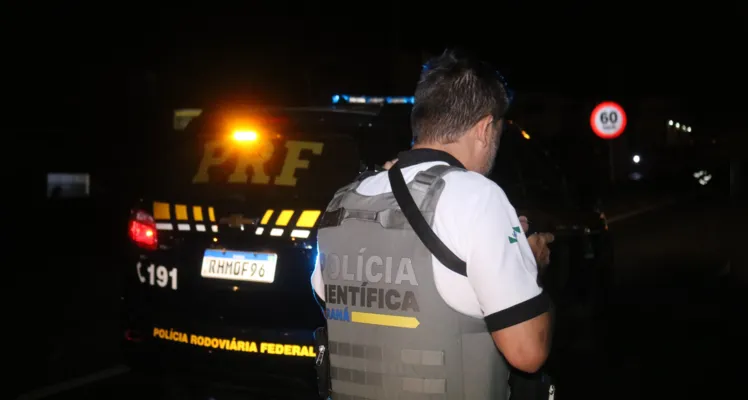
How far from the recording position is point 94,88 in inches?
736

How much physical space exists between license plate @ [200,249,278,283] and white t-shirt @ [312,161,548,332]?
7.91 ft

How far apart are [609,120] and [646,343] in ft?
40.1

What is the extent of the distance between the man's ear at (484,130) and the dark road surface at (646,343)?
11.8 ft

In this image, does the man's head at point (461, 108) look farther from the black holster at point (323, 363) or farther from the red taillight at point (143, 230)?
the red taillight at point (143, 230)

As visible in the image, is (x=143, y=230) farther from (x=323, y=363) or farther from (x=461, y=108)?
(x=461, y=108)

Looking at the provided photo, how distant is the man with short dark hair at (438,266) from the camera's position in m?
2.01

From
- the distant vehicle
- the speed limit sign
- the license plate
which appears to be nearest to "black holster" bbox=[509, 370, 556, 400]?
the distant vehicle

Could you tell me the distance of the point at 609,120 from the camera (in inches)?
736

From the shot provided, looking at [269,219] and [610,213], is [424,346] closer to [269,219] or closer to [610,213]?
[269,219]

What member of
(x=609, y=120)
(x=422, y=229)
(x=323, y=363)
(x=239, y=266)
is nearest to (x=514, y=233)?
(x=422, y=229)

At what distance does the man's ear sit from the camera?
2.25 metres

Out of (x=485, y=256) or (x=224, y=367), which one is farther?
(x=224, y=367)

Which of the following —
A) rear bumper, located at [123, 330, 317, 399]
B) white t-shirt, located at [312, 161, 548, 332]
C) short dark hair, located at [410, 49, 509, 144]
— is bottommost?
rear bumper, located at [123, 330, 317, 399]

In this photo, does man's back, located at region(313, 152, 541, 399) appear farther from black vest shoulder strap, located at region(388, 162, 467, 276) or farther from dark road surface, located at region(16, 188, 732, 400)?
dark road surface, located at region(16, 188, 732, 400)
